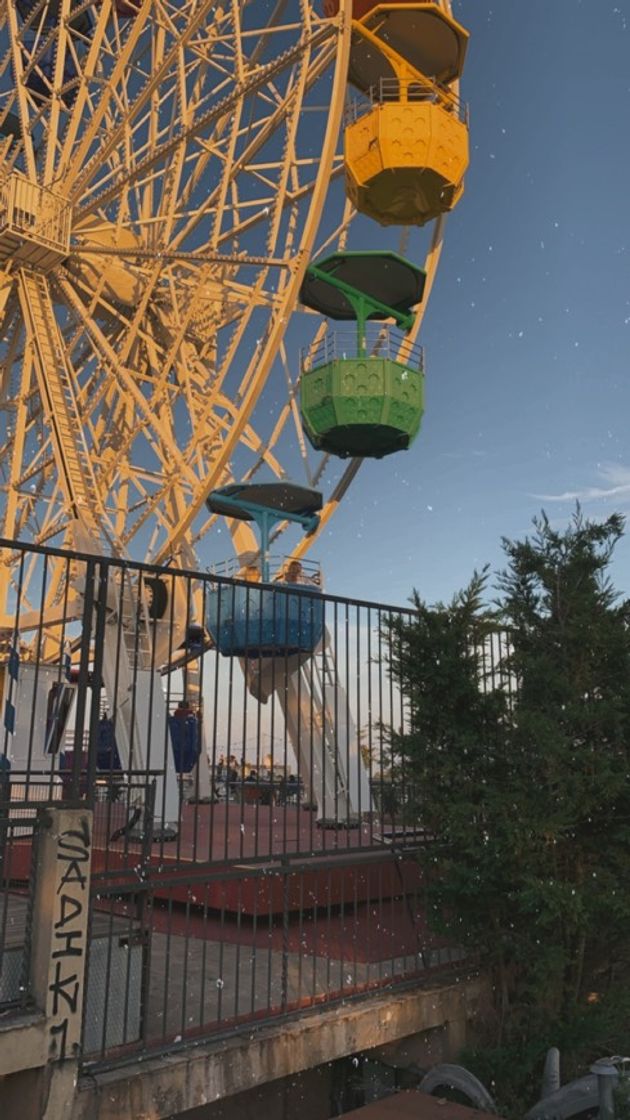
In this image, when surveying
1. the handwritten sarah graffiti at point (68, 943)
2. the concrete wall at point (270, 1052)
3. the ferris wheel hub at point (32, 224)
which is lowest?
the concrete wall at point (270, 1052)

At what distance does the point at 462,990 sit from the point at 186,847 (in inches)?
133

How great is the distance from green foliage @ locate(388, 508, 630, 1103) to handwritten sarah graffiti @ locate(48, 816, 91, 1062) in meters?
2.82

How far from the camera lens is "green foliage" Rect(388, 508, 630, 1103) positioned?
21.7 ft

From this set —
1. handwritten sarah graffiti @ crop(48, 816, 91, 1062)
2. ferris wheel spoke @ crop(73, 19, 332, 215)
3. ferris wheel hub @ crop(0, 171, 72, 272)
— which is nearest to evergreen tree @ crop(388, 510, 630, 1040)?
handwritten sarah graffiti @ crop(48, 816, 91, 1062)

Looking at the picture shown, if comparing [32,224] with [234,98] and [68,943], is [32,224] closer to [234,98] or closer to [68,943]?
[234,98]

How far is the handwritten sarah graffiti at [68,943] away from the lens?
474 cm

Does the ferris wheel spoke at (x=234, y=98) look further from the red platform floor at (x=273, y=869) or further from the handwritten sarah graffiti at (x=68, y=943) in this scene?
the handwritten sarah graffiti at (x=68, y=943)

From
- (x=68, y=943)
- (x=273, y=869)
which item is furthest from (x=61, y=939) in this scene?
(x=273, y=869)

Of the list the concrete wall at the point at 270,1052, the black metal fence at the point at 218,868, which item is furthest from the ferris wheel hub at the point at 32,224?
the concrete wall at the point at 270,1052

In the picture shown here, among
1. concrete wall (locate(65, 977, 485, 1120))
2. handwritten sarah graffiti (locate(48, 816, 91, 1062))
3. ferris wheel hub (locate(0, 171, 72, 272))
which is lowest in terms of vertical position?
concrete wall (locate(65, 977, 485, 1120))

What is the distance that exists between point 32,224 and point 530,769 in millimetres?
19104

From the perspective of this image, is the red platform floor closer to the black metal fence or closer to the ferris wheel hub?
the black metal fence

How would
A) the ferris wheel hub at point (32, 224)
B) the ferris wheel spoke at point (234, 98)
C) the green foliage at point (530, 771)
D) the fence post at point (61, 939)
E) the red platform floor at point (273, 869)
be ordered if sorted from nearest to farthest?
the fence post at point (61, 939), the red platform floor at point (273, 869), the green foliage at point (530, 771), the ferris wheel spoke at point (234, 98), the ferris wheel hub at point (32, 224)

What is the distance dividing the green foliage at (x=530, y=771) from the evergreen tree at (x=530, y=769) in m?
0.01
